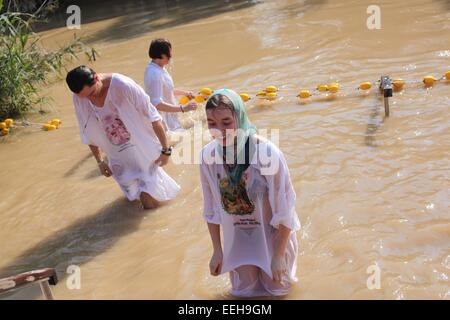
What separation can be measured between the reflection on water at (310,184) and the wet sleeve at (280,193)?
692 mm

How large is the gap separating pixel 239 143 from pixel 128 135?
2210 mm

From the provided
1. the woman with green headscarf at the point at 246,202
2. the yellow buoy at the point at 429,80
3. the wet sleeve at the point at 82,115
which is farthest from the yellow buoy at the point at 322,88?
the woman with green headscarf at the point at 246,202

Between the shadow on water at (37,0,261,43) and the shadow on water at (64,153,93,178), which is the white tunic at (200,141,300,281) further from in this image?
the shadow on water at (37,0,261,43)

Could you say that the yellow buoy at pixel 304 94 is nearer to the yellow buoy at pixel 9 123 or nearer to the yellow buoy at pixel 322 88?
the yellow buoy at pixel 322 88

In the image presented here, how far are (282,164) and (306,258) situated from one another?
4.04 ft

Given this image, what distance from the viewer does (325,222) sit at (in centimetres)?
451

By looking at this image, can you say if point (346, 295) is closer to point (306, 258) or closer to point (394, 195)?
point (306, 258)

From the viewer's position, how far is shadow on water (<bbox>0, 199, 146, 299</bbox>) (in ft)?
15.5

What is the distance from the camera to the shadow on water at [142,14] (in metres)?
13.2

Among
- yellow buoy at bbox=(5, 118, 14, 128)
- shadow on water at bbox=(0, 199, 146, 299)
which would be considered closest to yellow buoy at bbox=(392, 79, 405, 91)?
shadow on water at bbox=(0, 199, 146, 299)

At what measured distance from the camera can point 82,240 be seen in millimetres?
5008

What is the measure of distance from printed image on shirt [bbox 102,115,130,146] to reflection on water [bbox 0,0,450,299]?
0.72 metres

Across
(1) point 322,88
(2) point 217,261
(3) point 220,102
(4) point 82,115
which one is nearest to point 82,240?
(4) point 82,115

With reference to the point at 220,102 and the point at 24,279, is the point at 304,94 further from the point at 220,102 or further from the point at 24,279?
the point at 24,279
